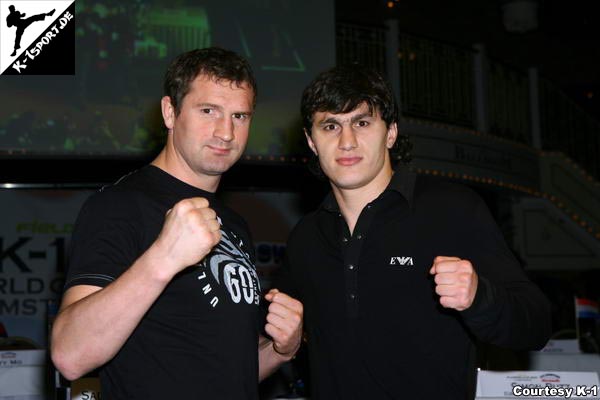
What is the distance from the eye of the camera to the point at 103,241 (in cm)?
226

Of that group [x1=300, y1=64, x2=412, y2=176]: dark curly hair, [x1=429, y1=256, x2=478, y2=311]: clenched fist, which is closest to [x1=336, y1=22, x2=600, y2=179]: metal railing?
[x1=300, y1=64, x2=412, y2=176]: dark curly hair

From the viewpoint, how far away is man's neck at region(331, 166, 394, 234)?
2.96m

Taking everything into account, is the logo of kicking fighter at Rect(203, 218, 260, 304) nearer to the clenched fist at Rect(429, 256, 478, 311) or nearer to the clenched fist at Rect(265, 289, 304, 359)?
the clenched fist at Rect(265, 289, 304, 359)

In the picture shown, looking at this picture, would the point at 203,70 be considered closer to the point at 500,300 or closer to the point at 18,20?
the point at 500,300

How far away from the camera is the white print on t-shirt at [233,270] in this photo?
2543mm

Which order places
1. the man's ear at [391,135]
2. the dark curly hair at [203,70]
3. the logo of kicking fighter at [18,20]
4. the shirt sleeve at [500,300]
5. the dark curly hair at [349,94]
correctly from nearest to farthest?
the shirt sleeve at [500,300], the dark curly hair at [203,70], the dark curly hair at [349,94], the man's ear at [391,135], the logo of kicking fighter at [18,20]

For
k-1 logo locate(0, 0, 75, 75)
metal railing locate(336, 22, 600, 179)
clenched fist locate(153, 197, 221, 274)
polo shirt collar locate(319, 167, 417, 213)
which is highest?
metal railing locate(336, 22, 600, 179)

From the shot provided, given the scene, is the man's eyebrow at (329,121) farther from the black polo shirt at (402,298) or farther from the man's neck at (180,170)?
the man's neck at (180,170)

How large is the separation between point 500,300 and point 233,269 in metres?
0.97

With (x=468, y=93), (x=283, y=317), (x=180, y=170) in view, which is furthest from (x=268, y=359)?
(x=468, y=93)

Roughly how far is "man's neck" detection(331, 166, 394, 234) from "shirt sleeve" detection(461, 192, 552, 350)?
442 millimetres

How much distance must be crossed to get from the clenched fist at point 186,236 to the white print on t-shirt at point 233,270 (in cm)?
45

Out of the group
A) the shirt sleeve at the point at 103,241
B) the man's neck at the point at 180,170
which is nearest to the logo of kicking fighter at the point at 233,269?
the man's neck at the point at 180,170

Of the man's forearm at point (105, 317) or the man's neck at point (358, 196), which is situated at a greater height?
the man's neck at point (358, 196)
